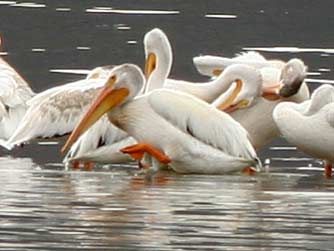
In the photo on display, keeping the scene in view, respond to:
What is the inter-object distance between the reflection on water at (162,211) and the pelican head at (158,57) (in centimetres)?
138

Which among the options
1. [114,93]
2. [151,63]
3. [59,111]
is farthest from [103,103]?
[151,63]

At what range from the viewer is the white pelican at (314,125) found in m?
13.9

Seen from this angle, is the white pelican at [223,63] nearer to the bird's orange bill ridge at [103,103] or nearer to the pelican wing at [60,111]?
the pelican wing at [60,111]

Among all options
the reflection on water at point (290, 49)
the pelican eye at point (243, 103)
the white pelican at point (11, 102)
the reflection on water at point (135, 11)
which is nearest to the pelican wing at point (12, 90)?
the white pelican at point (11, 102)

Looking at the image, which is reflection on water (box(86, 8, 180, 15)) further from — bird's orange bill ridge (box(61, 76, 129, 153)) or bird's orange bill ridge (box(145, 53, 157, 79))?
bird's orange bill ridge (box(61, 76, 129, 153))

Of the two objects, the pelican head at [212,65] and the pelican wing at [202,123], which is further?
the pelican head at [212,65]

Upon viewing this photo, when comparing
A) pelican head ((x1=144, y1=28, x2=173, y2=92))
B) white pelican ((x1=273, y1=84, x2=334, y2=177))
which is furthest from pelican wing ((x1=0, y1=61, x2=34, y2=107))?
white pelican ((x1=273, y1=84, x2=334, y2=177))

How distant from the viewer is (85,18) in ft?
88.4

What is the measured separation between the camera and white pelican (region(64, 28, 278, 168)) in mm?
14344

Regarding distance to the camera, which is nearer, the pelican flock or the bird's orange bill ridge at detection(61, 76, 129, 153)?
the pelican flock

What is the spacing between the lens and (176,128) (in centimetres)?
1375

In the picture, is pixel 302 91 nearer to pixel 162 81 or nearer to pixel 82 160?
pixel 162 81

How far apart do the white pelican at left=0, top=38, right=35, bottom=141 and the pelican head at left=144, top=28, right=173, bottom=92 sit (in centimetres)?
123

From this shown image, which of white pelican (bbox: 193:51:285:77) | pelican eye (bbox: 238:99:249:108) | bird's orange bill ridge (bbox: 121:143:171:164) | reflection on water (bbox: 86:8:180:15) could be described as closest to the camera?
bird's orange bill ridge (bbox: 121:143:171:164)
